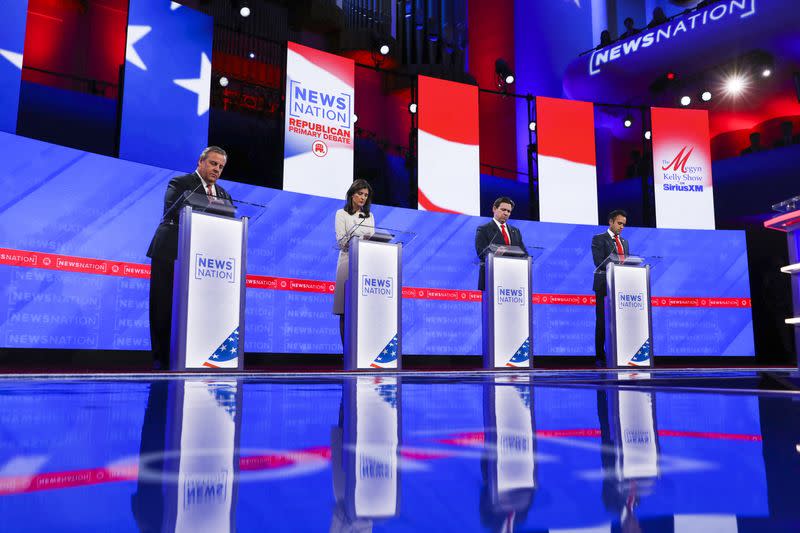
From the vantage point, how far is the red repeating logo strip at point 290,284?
492 cm

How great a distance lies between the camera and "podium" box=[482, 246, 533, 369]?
4691 millimetres

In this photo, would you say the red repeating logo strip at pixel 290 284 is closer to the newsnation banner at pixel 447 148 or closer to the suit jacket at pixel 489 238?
the suit jacket at pixel 489 238

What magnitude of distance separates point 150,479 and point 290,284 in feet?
18.6

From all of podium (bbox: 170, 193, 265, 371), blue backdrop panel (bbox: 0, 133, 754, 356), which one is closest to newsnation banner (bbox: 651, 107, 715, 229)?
blue backdrop panel (bbox: 0, 133, 754, 356)

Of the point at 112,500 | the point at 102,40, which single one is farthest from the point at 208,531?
the point at 102,40

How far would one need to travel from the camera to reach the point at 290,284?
6.20m

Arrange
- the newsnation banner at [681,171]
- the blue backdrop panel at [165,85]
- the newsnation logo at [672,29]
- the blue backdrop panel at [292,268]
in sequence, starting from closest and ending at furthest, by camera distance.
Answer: the blue backdrop panel at [292,268] < the blue backdrop panel at [165,85] < the newsnation banner at [681,171] < the newsnation logo at [672,29]

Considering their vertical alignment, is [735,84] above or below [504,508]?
above

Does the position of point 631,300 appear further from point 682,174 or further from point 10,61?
point 10,61

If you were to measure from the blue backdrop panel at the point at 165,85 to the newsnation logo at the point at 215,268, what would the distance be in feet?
8.83

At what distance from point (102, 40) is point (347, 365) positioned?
745cm

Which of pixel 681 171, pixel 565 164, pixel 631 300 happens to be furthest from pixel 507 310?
pixel 681 171

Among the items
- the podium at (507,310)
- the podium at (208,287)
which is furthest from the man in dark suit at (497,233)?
the podium at (208,287)

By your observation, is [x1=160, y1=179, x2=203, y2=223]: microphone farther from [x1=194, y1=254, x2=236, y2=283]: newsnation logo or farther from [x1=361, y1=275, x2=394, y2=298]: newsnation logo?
[x1=361, y1=275, x2=394, y2=298]: newsnation logo
